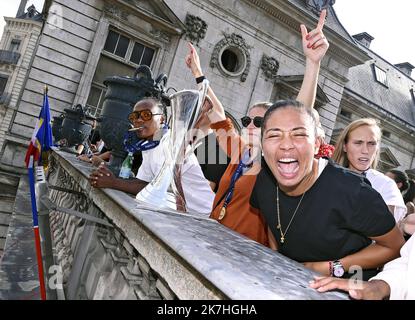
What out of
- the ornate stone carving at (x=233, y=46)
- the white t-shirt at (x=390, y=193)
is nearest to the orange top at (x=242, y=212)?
the white t-shirt at (x=390, y=193)

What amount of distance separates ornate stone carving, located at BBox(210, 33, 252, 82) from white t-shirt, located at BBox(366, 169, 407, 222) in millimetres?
10346

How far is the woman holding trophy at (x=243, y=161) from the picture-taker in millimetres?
2277

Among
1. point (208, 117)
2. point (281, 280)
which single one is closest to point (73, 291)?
point (208, 117)

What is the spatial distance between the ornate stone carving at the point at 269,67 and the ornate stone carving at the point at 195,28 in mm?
2842

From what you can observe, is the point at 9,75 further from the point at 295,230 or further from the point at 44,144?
the point at 295,230

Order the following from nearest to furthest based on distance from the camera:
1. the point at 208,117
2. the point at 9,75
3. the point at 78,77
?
the point at 208,117 < the point at 78,77 < the point at 9,75

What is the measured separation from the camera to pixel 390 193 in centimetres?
290

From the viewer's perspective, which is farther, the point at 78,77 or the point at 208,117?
the point at 78,77

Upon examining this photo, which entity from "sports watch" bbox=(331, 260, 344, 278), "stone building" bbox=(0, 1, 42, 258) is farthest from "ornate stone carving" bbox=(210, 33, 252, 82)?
"stone building" bbox=(0, 1, 42, 258)

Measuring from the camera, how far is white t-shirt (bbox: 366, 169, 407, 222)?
2811mm

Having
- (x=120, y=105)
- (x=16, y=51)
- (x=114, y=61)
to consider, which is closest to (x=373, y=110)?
(x=114, y=61)

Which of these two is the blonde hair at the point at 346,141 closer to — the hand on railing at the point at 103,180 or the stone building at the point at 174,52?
the hand on railing at the point at 103,180

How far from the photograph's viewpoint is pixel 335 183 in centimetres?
176
